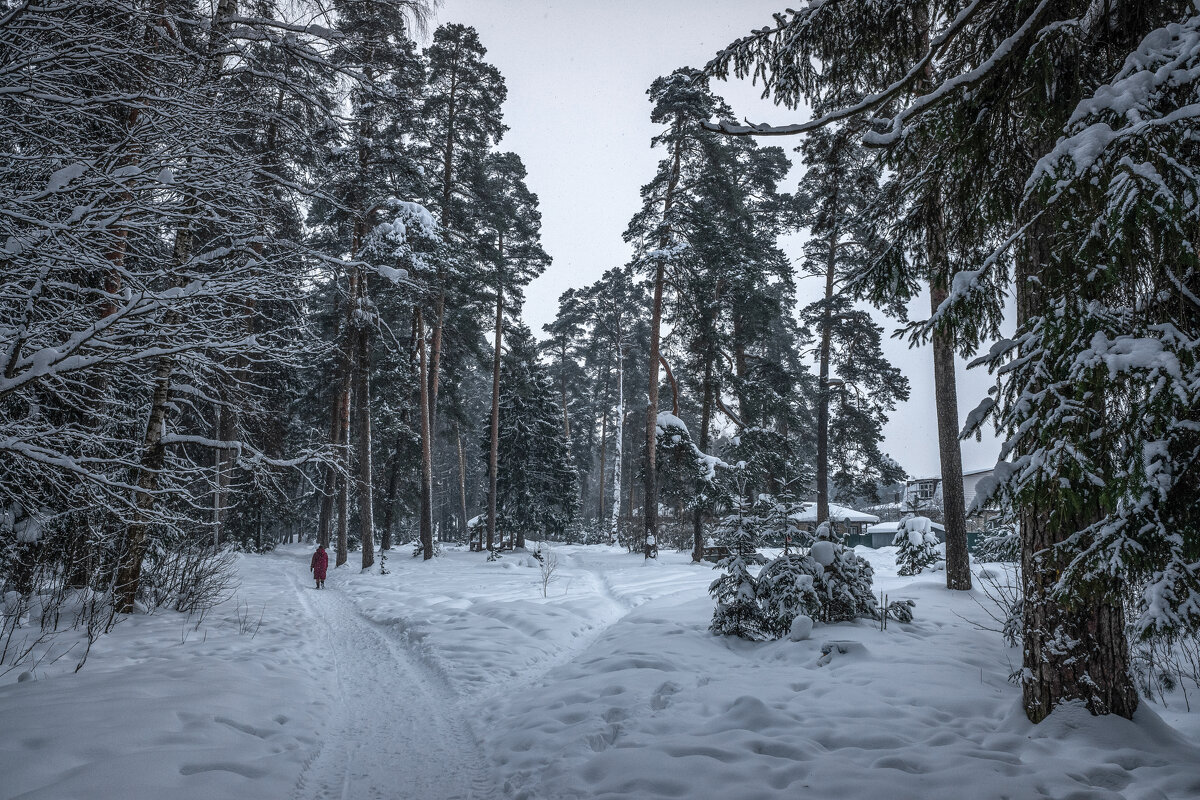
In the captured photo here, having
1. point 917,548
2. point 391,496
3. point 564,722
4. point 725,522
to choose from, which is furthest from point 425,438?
point 564,722

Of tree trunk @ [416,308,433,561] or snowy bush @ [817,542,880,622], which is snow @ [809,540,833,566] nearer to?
snowy bush @ [817,542,880,622]

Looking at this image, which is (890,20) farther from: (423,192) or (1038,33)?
(423,192)

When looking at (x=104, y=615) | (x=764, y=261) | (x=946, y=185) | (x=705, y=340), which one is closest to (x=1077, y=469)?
(x=946, y=185)

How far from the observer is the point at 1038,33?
10.2 feet

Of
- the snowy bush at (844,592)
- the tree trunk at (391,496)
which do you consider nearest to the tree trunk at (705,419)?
the snowy bush at (844,592)

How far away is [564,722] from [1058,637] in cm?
382

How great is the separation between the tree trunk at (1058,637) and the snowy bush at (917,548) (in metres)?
11.1

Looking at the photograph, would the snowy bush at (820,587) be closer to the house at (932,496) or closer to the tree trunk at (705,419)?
the tree trunk at (705,419)

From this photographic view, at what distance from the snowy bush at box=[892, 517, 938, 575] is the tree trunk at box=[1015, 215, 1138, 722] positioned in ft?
36.4

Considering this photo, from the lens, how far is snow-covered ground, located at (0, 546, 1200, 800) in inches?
131

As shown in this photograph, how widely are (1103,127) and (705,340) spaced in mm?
15327

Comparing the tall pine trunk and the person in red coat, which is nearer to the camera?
the tall pine trunk

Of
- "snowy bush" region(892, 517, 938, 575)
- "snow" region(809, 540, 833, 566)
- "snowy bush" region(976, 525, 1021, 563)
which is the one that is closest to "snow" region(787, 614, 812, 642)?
"snow" region(809, 540, 833, 566)

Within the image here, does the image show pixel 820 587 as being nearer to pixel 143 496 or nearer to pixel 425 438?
pixel 143 496
